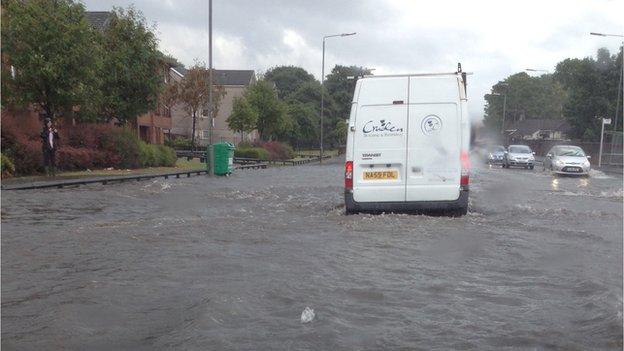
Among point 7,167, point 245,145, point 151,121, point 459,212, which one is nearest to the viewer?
point 459,212

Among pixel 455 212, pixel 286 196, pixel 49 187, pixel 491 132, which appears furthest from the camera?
pixel 49 187

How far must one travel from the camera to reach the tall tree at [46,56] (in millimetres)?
18938

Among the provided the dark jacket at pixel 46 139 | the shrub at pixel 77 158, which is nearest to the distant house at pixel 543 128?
the shrub at pixel 77 158

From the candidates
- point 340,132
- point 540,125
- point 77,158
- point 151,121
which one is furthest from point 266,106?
point 540,125

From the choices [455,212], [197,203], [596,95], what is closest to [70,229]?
[197,203]

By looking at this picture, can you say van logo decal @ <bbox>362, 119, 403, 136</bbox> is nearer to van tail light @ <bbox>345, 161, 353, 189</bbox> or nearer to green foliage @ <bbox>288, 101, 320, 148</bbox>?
van tail light @ <bbox>345, 161, 353, 189</bbox>

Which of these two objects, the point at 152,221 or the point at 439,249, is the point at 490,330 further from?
the point at 152,221

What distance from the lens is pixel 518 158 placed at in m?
31.3

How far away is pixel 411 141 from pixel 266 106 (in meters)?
39.6

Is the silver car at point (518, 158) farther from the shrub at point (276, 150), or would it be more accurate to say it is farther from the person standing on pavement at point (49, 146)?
the person standing on pavement at point (49, 146)

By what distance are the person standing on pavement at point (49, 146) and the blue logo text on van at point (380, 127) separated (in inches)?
494

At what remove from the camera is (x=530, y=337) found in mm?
4344

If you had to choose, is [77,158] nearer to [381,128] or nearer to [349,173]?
[349,173]

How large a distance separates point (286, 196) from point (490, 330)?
1060 cm
